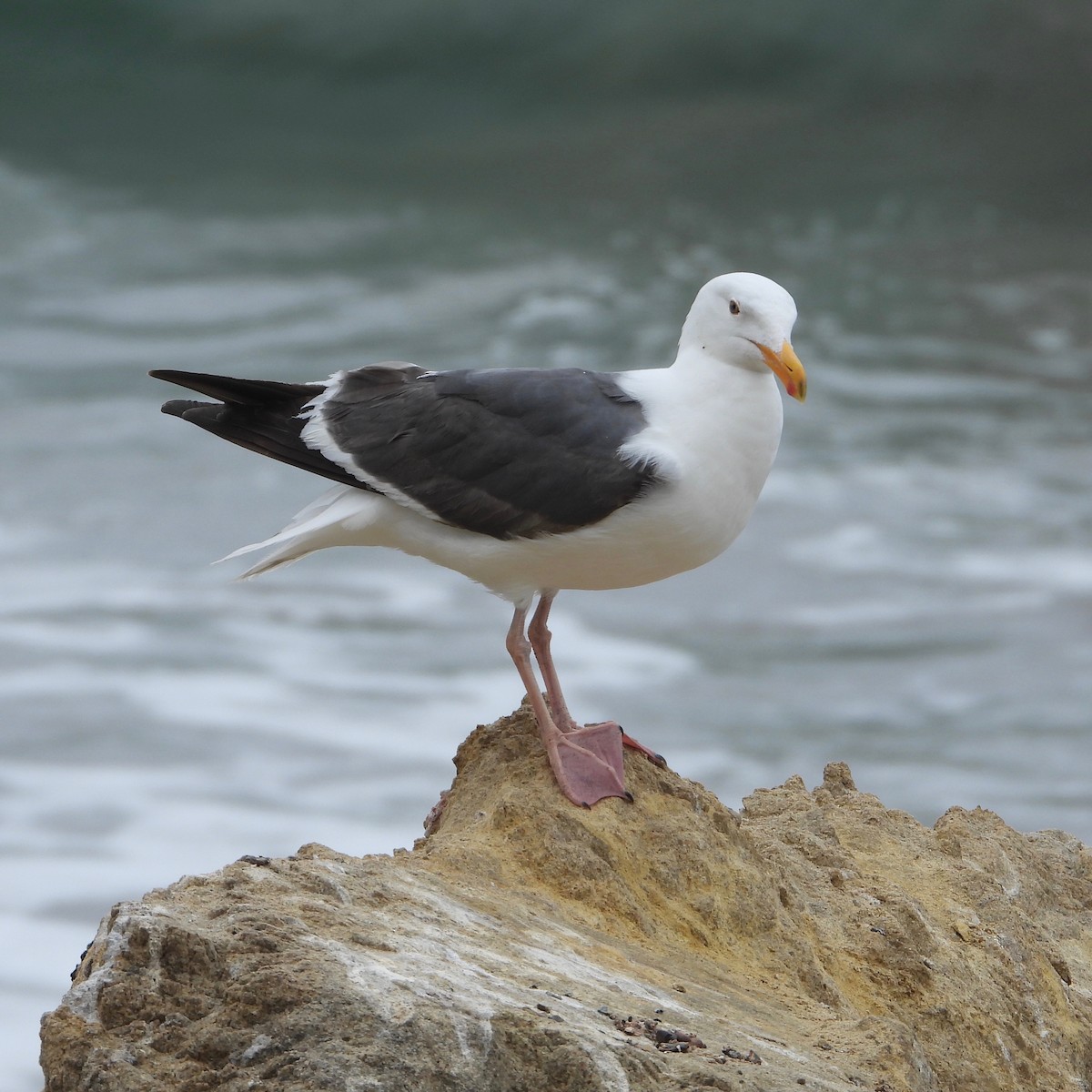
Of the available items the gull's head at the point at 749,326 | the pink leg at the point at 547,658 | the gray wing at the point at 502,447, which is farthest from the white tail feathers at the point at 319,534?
the gull's head at the point at 749,326

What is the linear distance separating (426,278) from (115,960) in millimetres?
21349

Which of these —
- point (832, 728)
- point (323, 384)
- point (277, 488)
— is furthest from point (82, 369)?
point (323, 384)

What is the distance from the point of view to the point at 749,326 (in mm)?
5293

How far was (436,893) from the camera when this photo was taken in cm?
425

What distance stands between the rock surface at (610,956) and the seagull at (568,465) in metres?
0.34

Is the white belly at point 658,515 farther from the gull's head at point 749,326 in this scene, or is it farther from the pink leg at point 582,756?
the pink leg at point 582,756

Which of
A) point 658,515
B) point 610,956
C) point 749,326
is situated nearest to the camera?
point 610,956

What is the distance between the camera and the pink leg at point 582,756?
5.13 m

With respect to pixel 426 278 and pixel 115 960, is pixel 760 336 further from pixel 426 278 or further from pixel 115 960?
pixel 426 278

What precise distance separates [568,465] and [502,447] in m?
0.23

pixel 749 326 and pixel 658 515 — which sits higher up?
pixel 749 326

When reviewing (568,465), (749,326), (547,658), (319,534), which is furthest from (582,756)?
(749,326)

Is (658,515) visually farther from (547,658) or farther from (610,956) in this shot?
(610,956)

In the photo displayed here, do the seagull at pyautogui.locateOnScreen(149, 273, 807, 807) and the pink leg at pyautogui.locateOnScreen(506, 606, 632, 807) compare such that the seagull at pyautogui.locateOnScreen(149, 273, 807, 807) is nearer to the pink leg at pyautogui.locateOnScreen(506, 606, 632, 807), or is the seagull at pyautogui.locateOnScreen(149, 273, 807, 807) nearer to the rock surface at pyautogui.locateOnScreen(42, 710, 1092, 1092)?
the pink leg at pyautogui.locateOnScreen(506, 606, 632, 807)
